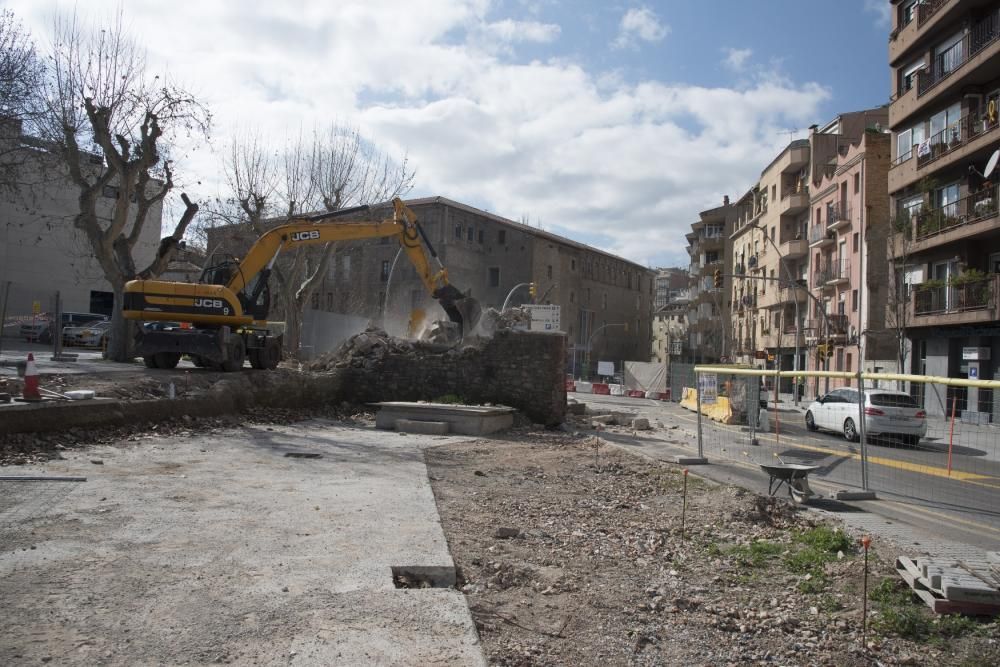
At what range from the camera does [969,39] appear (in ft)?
90.8

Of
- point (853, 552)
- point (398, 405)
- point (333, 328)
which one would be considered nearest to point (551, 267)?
point (333, 328)

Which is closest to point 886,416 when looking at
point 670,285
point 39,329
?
point 39,329

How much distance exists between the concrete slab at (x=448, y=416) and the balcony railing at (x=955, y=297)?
19614mm

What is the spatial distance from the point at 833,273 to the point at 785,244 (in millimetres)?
6863

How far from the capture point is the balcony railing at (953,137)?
26.7 metres

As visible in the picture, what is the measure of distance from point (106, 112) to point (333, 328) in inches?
732

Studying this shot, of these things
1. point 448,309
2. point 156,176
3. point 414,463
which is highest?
point 156,176

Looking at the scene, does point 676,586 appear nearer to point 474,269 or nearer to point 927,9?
point 927,9

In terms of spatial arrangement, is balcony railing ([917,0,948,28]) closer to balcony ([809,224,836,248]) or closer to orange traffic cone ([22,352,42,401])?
balcony ([809,224,836,248])

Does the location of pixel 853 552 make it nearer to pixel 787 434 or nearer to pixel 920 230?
pixel 787 434

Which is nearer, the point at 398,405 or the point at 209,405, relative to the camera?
the point at 209,405

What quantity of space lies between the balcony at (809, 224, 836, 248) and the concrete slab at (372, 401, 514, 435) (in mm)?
32593

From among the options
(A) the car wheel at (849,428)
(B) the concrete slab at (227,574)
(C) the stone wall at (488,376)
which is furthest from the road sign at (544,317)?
(B) the concrete slab at (227,574)

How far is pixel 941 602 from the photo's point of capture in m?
4.82
